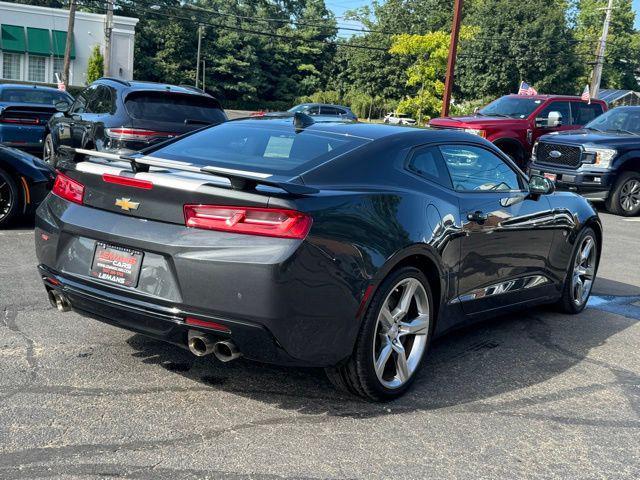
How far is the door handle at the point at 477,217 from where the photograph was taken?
15.1 ft

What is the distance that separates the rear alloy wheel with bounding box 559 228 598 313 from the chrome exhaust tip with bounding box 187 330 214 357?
11.8 feet

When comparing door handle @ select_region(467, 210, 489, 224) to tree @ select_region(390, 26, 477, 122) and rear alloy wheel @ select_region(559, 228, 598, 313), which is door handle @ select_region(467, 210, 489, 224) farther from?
tree @ select_region(390, 26, 477, 122)

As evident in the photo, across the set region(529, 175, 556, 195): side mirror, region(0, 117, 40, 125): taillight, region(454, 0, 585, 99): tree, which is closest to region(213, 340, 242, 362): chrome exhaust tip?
region(529, 175, 556, 195): side mirror

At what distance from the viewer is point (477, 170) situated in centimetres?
499

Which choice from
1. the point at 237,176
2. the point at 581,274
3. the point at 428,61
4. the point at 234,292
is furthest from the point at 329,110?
the point at 234,292

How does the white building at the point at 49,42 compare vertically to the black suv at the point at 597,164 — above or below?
above

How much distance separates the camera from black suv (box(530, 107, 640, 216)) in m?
13.2

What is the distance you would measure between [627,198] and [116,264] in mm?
12028

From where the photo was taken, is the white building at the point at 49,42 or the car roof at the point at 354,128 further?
the white building at the point at 49,42

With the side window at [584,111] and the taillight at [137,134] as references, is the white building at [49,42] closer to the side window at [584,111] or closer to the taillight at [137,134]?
the side window at [584,111]

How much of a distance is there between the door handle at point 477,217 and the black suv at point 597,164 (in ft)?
30.6

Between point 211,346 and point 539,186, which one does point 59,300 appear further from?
point 539,186

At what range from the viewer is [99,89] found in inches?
427

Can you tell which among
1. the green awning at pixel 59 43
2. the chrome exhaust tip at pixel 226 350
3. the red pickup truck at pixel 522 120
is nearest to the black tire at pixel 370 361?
the chrome exhaust tip at pixel 226 350
